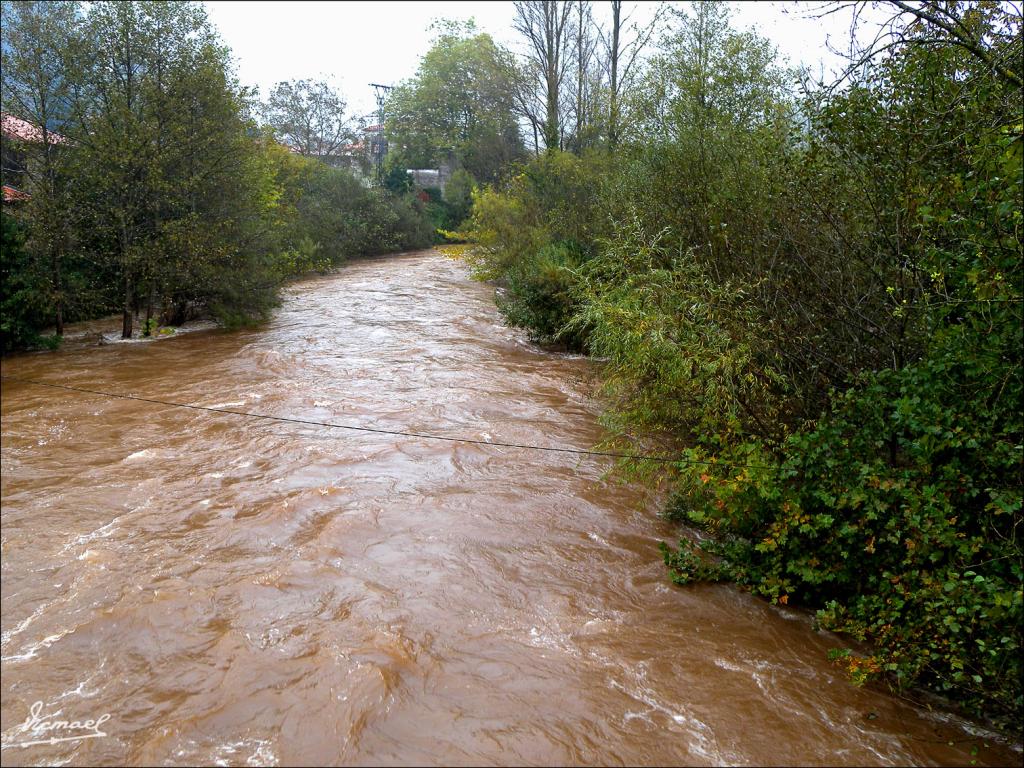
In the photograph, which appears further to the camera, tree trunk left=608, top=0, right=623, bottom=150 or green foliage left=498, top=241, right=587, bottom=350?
tree trunk left=608, top=0, right=623, bottom=150

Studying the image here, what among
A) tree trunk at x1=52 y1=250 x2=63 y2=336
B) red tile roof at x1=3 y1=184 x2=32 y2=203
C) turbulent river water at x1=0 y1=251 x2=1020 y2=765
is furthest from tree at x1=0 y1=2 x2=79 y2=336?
turbulent river water at x1=0 y1=251 x2=1020 y2=765

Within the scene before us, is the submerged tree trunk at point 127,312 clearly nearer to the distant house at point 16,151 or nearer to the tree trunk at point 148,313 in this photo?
the tree trunk at point 148,313

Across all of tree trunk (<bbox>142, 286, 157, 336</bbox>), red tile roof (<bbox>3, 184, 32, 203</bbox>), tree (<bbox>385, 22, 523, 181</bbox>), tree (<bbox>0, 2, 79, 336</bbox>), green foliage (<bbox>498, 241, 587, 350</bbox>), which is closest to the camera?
tree (<bbox>0, 2, 79, 336</bbox>)

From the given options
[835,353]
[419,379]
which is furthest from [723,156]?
[419,379]


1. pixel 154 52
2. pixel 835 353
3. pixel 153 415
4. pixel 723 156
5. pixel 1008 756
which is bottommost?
pixel 1008 756

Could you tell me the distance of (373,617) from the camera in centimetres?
542

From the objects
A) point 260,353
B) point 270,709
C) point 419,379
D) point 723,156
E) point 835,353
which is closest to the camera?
point 270,709

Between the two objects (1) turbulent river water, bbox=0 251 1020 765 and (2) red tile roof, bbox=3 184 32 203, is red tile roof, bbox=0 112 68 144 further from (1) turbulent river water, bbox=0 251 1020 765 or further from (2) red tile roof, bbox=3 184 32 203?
(1) turbulent river water, bbox=0 251 1020 765

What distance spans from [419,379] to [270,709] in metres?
8.69

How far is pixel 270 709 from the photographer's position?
4273mm

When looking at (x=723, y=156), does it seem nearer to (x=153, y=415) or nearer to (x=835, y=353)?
(x=835, y=353)

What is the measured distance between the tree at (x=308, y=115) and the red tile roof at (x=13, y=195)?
30204mm

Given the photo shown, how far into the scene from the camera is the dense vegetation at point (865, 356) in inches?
180

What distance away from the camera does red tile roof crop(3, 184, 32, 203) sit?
547 inches
